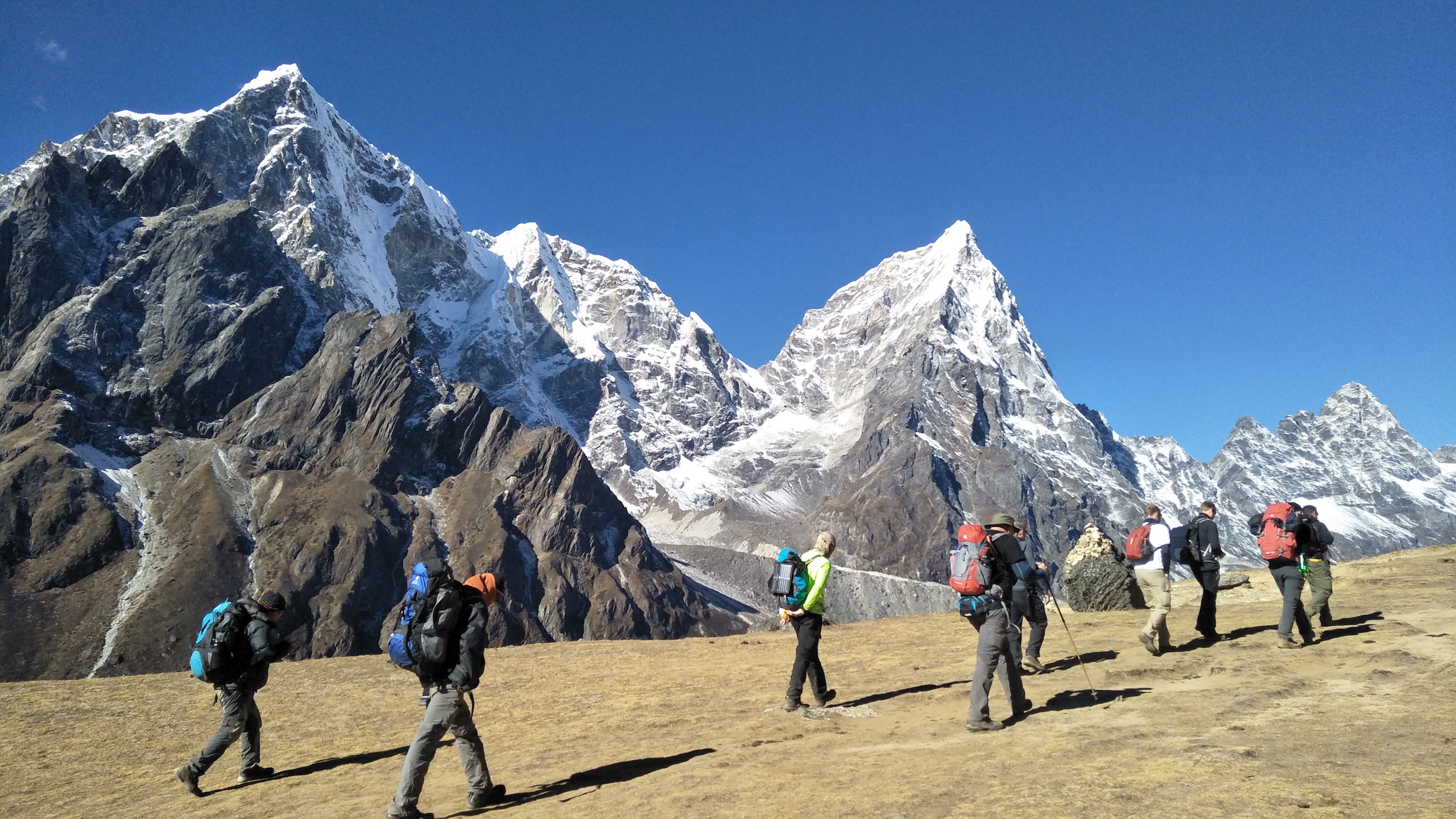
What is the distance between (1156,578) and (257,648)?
49.1ft

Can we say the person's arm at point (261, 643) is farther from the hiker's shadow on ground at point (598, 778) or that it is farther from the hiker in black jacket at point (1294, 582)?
the hiker in black jacket at point (1294, 582)

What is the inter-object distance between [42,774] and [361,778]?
528 centimetres

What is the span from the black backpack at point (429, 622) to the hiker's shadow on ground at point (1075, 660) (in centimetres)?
1088

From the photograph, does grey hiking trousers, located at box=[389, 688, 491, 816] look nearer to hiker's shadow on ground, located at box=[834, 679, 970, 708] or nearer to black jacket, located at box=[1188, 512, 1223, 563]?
hiker's shadow on ground, located at box=[834, 679, 970, 708]

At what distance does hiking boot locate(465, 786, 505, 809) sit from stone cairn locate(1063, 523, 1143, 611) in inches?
699

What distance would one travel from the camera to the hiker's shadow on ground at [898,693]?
14539mm

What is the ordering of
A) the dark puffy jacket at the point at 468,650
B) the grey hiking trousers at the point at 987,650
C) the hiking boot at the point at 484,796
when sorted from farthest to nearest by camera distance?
1. the grey hiking trousers at the point at 987,650
2. the hiking boot at the point at 484,796
3. the dark puffy jacket at the point at 468,650

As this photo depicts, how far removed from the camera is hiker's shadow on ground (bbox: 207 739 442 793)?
12.5m

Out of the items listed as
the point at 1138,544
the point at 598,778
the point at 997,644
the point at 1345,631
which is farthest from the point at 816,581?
the point at 1345,631

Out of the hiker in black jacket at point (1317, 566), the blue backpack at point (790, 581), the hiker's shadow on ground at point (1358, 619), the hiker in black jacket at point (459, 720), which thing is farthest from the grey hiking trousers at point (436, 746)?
the hiker's shadow on ground at point (1358, 619)

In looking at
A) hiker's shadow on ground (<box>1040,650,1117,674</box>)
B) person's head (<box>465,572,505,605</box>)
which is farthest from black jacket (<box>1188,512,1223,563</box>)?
person's head (<box>465,572,505,605</box>)

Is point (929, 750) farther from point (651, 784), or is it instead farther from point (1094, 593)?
point (1094, 593)

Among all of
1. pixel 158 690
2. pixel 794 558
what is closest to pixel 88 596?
pixel 158 690

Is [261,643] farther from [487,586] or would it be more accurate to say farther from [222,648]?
[487,586]
